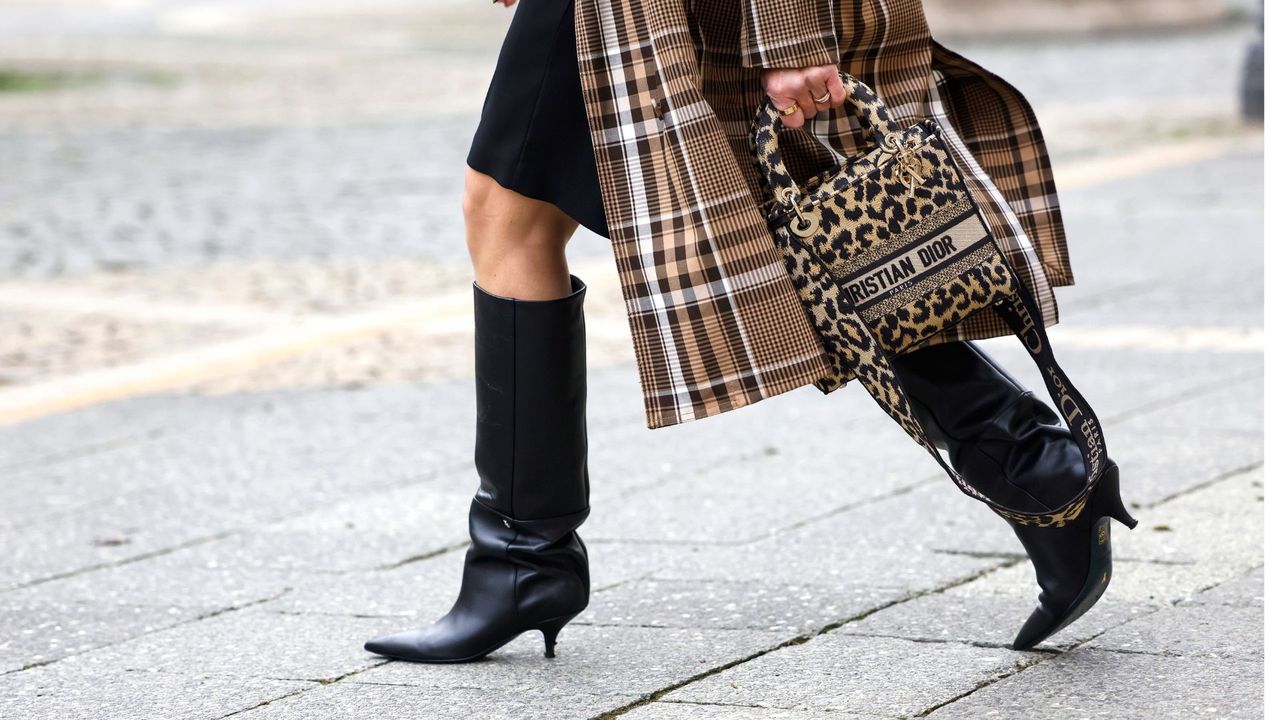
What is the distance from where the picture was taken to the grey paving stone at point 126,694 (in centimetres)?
242

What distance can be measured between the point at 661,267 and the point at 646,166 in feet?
0.44

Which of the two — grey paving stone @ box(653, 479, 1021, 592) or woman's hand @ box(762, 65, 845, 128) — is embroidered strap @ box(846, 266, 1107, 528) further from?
grey paving stone @ box(653, 479, 1021, 592)

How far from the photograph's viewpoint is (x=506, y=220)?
7.93 ft

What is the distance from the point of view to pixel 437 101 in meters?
14.5

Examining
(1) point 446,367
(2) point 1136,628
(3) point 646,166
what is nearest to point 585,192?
(3) point 646,166

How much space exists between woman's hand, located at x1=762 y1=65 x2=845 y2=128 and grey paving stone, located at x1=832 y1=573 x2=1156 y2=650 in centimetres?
81

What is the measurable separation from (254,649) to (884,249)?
1174 millimetres

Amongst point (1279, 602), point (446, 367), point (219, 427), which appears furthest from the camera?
point (446, 367)

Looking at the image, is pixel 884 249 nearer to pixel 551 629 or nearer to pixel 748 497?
pixel 551 629

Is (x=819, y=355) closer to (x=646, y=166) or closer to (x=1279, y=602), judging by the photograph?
(x=646, y=166)

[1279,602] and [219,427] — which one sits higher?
[1279,602]

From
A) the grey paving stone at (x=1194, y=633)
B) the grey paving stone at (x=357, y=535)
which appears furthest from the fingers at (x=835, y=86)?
the grey paving stone at (x=357, y=535)

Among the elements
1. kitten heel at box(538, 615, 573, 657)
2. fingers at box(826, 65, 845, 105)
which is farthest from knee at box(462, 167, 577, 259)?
kitten heel at box(538, 615, 573, 657)

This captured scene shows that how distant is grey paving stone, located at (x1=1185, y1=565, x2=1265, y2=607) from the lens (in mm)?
2656
